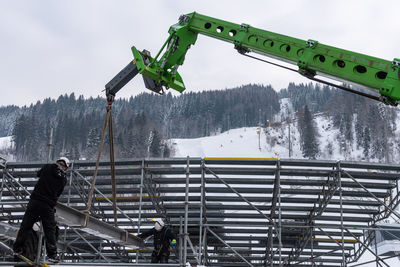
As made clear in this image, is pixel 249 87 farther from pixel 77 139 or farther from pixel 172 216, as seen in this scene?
pixel 172 216

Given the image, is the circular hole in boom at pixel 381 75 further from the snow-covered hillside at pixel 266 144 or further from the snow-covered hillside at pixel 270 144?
the snow-covered hillside at pixel 270 144

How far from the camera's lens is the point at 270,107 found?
15562 cm

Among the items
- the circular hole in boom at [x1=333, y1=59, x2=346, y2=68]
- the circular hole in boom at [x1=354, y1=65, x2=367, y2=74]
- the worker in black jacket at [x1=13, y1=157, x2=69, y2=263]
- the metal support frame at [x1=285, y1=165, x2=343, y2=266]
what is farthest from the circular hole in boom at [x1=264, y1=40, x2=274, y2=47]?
the metal support frame at [x1=285, y1=165, x2=343, y2=266]

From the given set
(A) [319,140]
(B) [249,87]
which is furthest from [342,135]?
(B) [249,87]

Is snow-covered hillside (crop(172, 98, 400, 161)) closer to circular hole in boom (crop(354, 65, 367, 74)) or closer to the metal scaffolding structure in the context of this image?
the metal scaffolding structure

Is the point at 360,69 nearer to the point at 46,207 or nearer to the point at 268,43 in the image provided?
the point at 268,43

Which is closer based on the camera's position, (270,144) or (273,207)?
(273,207)

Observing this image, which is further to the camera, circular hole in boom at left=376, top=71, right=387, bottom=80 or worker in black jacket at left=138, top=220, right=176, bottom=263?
worker in black jacket at left=138, top=220, right=176, bottom=263

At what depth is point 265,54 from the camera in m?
9.90

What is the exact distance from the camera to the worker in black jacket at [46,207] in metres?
7.33

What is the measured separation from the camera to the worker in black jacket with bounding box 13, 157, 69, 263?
24.0ft

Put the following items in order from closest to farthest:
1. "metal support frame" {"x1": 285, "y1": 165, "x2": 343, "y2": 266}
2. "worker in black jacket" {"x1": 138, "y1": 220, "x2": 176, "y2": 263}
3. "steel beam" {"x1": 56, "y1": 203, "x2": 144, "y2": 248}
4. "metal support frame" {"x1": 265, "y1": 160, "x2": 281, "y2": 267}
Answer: "steel beam" {"x1": 56, "y1": 203, "x2": 144, "y2": 248}
"worker in black jacket" {"x1": 138, "y1": 220, "x2": 176, "y2": 263}
"metal support frame" {"x1": 265, "y1": 160, "x2": 281, "y2": 267}
"metal support frame" {"x1": 285, "y1": 165, "x2": 343, "y2": 266}

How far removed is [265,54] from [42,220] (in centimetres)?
571

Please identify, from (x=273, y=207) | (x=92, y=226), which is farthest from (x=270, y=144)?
(x=92, y=226)
